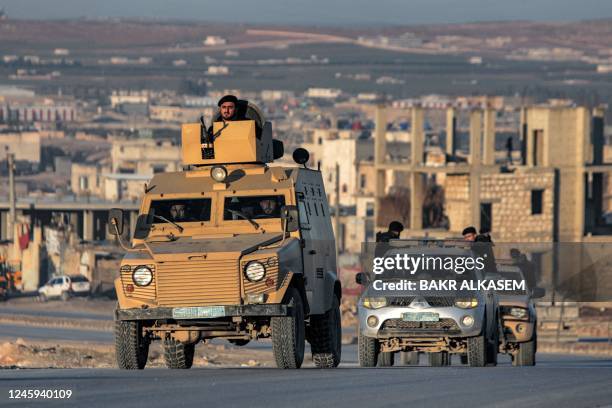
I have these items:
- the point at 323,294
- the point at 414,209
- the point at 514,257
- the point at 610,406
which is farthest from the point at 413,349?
the point at 414,209

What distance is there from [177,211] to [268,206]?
3.81 feet

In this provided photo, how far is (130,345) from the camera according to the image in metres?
22.1

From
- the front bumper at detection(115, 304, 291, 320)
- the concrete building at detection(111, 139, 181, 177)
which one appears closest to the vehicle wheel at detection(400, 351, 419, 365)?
the front bumper at detection(115, 304, 291, 320)

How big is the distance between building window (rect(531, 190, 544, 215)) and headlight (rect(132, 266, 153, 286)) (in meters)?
47.5

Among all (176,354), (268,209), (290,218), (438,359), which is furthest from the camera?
(438,359)

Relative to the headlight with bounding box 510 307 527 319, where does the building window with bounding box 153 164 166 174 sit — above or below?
below

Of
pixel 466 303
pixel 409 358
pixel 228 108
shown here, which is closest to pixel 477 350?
pixel 466 303

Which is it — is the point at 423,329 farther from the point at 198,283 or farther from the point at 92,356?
the point at 92,356

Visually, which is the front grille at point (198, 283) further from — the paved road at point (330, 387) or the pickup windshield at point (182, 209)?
the pickup windshield at point (182, 209)

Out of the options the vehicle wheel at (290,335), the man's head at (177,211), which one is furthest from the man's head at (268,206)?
the vehicle wheel at (290,335)

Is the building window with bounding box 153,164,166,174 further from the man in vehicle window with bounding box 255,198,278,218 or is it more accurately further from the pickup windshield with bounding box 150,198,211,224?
the man in vehicle window with bounding box 255,198,278,218

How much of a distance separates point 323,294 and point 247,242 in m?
2.35

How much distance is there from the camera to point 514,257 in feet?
98.9

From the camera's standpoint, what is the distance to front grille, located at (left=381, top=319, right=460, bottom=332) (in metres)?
24.0
